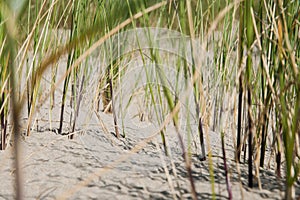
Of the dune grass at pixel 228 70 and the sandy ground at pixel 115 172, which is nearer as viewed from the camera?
the dune grass at pixel 228 70

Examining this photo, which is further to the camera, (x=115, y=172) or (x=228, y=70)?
(x=228, y=70)

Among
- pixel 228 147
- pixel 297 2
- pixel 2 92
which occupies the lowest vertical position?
pixel 228 147

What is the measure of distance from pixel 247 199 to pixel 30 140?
1.69 feet

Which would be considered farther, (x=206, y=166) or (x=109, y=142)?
(x=109, y=142)

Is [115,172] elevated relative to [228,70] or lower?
lower

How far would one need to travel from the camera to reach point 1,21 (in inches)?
37.9

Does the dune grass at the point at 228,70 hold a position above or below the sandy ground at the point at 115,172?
above

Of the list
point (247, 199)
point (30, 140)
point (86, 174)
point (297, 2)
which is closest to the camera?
point (247, 199)

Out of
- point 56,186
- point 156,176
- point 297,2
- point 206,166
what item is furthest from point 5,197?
point 297,2

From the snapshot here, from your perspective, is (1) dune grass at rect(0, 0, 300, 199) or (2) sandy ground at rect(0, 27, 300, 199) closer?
(1) dune grass at rect(0, 0, 300, 199)

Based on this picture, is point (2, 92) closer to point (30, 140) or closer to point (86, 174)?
point (30, 140)

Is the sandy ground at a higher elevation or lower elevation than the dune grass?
lower

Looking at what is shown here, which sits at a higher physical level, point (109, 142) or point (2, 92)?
point (2, 92)

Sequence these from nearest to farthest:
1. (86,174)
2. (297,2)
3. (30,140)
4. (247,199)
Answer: (247,199) → (86,174) → (297,2) → (30,140)
